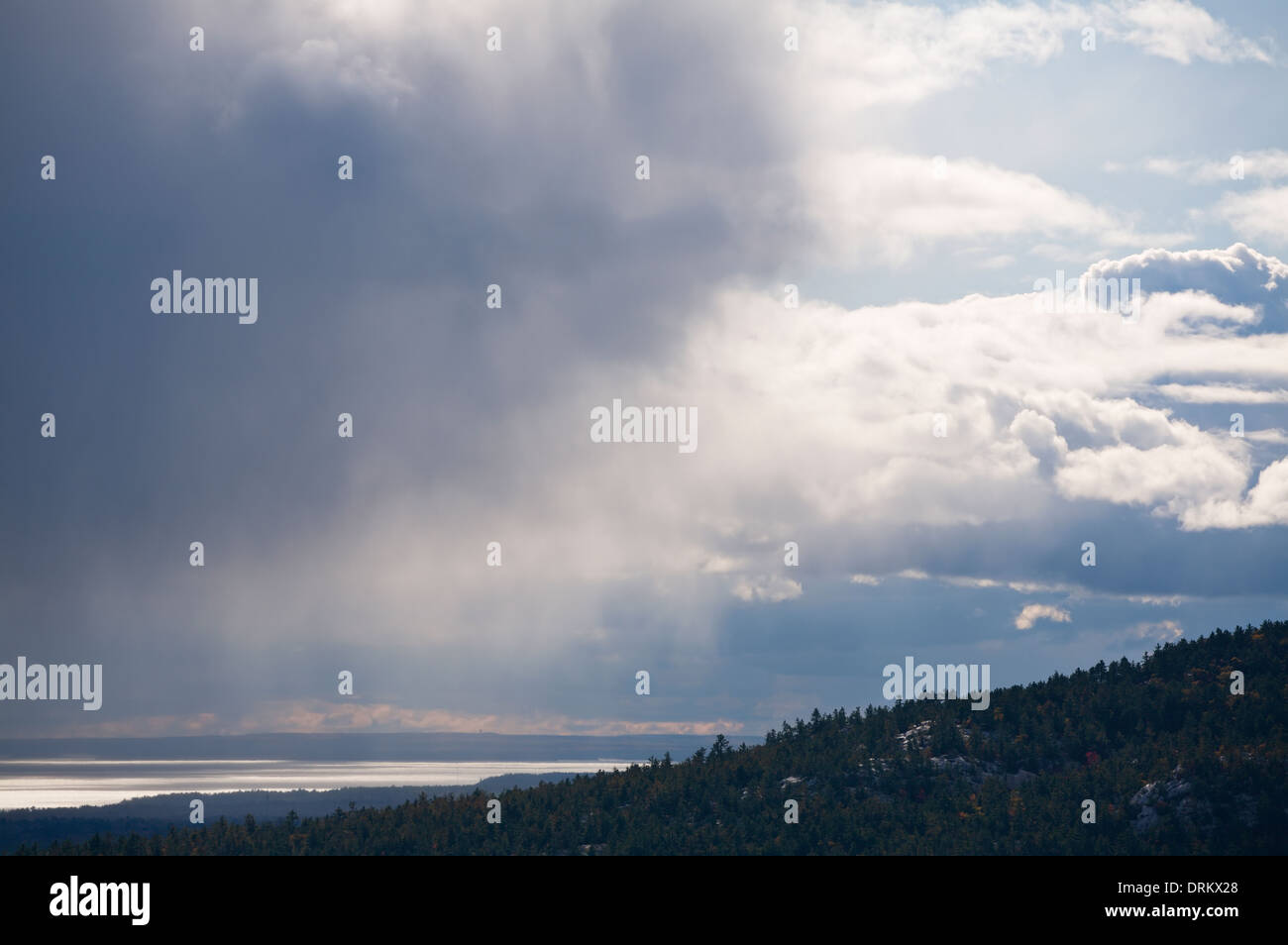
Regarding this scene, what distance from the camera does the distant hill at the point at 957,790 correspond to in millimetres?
86938

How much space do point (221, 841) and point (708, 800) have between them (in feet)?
150

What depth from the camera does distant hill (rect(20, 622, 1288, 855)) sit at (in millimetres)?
86938

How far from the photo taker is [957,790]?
9344cm

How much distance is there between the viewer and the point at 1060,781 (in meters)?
92.4

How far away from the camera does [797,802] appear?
95000mm
